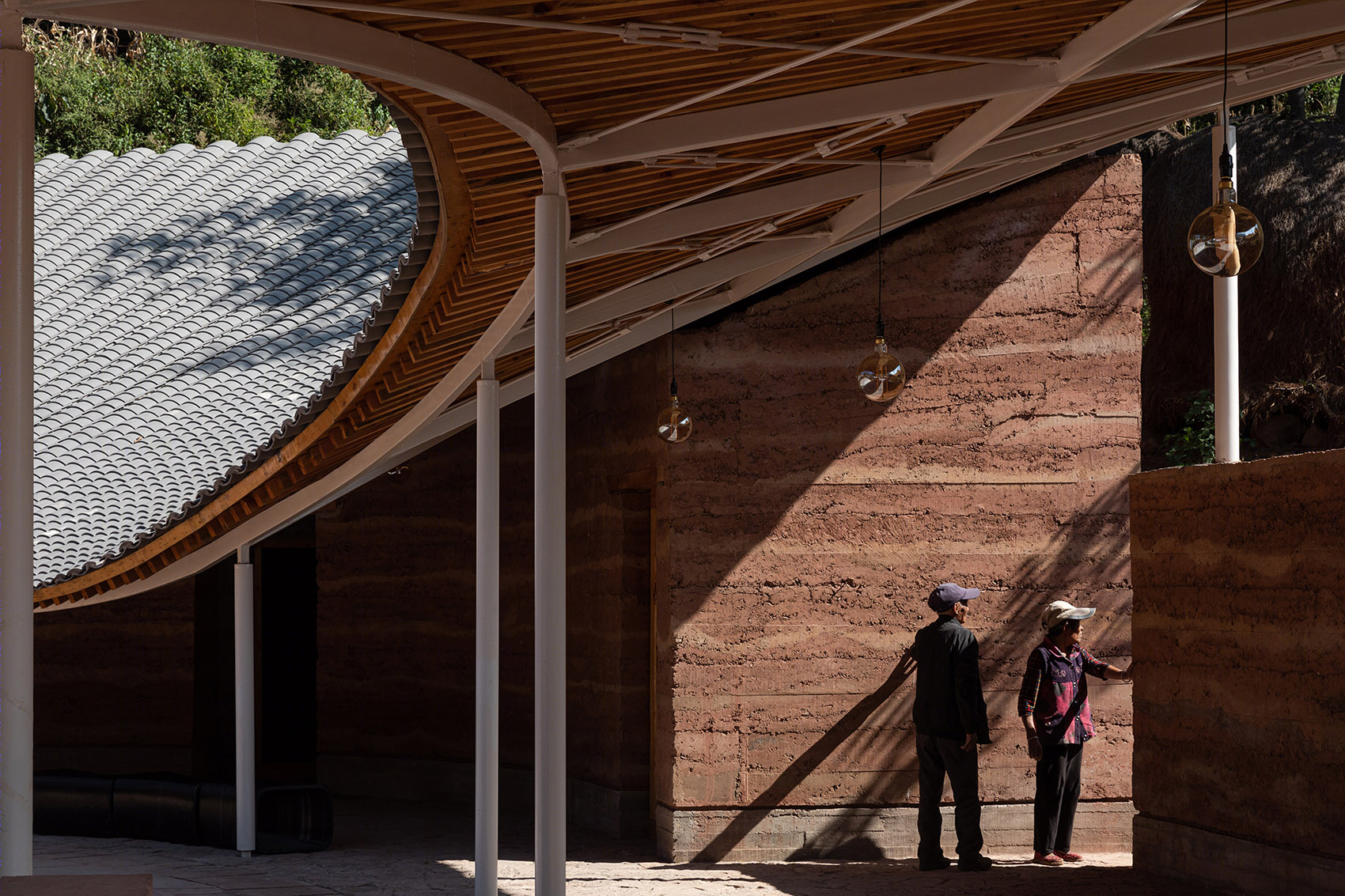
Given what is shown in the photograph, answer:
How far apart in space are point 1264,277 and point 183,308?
11259mm

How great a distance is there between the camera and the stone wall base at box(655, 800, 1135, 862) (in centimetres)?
1005

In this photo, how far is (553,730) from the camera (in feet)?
19.4

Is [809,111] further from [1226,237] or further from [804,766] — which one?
[804,766]

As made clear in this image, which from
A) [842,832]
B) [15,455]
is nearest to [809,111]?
[15,455]

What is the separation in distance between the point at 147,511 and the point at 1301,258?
466 inches

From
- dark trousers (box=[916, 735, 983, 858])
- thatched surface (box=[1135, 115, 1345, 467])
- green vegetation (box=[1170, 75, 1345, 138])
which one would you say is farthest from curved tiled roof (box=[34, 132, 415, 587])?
green vegetation (box=[1170, 75, 1345, 138])

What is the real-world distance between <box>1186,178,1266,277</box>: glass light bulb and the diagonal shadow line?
18.3 feet

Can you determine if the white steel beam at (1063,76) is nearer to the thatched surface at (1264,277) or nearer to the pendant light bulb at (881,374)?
the pendant light bulb at (881,374)

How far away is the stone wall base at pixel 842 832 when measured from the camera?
10055mm

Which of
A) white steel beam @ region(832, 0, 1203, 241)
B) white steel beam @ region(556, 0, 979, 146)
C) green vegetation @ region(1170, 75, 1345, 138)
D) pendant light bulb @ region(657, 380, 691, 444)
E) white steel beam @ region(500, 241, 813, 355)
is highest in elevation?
green vegetation @ region(1170, 75, 1345, 138)

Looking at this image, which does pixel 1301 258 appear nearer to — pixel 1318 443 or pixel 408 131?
pixel 1318 443

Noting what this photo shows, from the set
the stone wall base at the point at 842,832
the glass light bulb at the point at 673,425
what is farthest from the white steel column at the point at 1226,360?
the glass light bulb at the point at 673,425

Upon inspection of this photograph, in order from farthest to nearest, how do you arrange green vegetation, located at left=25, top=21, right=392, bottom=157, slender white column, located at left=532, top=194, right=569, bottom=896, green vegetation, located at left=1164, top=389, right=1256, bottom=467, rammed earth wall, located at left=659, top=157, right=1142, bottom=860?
1. green vegetation, located at left=25, top=21, right=392, bottom=157
2. green vegetation, located at left=1164, top=389, right=1256, bottom=467
3. rammed earth wall, located at left=659, top=157, right=1142, bottom=860
4. slender white column, located at left=532, top=194, right=569, bottom=896

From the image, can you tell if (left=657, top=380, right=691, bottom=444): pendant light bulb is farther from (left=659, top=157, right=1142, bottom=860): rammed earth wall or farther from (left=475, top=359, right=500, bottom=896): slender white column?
(left=475, top=359, right=500, bottom=896): slender white column
